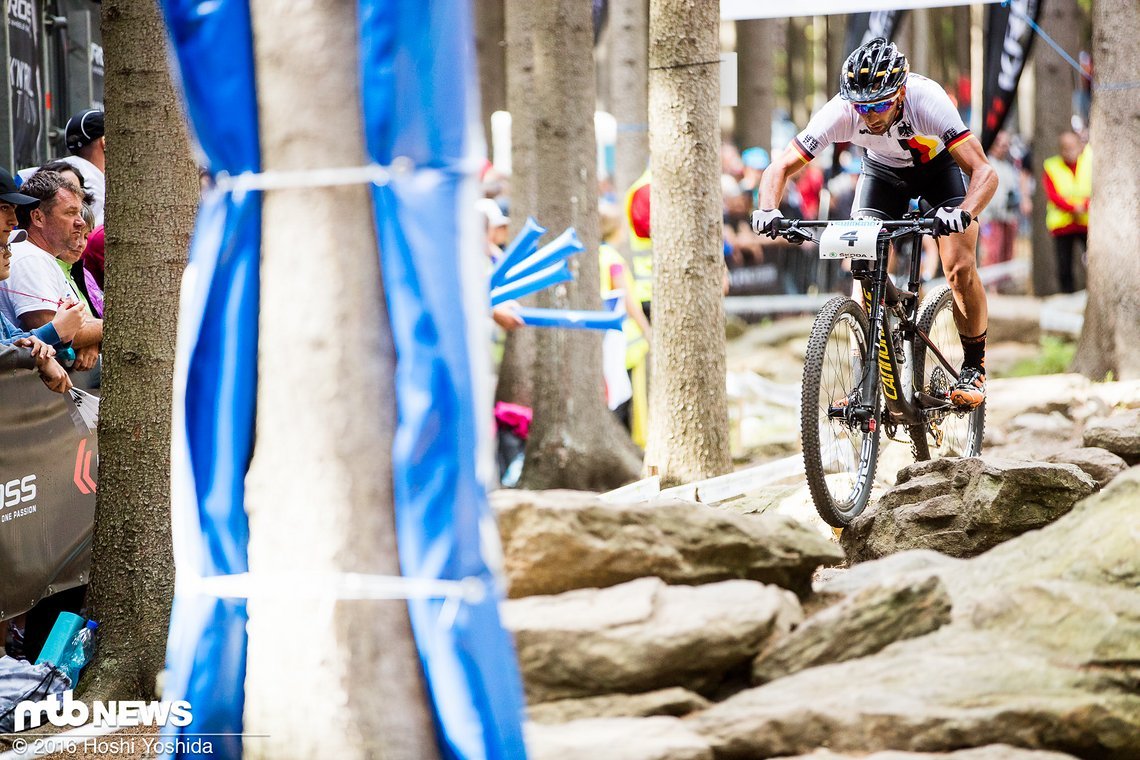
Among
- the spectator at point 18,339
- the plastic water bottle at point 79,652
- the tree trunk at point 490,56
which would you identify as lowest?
the plastic water bottle at point 79,652

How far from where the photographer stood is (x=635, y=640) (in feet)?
12.4

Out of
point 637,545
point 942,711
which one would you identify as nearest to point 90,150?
point 637,545

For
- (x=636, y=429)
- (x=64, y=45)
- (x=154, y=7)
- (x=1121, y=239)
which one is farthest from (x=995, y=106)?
(x=154, y=7)

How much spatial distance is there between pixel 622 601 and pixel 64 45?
603cm

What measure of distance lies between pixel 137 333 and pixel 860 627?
3.22 metres

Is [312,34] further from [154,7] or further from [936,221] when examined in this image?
[936,221]

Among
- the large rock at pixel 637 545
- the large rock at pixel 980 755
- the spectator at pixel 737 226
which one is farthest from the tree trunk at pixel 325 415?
the spectator at pixel 737 226

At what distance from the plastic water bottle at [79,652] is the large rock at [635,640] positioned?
7.88ft

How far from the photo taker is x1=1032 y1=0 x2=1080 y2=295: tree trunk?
19375mm

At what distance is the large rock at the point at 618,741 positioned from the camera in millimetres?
3484

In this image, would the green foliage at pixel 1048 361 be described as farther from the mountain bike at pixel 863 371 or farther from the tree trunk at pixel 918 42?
the tree trunk at pixel 918 42

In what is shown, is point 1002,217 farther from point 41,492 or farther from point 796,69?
point 41,492

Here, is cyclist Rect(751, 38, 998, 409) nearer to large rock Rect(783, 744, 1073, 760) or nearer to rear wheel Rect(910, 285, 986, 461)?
rear wheel Rect(910, 285, 986, 461)

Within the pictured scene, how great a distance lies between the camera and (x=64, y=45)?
8.25 m
